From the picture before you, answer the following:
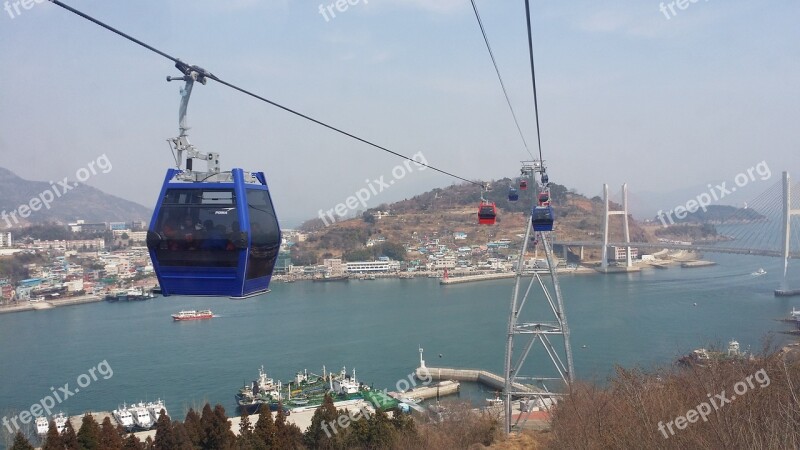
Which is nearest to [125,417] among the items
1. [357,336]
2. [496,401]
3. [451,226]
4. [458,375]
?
[496,401]

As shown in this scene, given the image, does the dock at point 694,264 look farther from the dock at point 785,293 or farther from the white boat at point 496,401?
the white boat at point 496,401

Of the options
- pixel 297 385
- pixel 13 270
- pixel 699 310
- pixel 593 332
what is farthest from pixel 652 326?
pixel 13 270

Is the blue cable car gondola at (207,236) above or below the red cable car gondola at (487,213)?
below

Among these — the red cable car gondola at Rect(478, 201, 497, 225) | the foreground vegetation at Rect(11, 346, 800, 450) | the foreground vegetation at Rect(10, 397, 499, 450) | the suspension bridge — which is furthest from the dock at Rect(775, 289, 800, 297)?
the red cable car gondola at Rect(478, 201, 497, 225)

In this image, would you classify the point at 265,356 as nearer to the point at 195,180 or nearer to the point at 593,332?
the point at 593,332

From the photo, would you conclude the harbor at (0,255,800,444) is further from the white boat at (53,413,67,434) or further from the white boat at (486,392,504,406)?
the white boat at (53,413,67,434)

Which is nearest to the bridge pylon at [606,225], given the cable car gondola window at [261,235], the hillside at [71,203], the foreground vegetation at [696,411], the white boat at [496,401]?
the white boat at [496,401]
